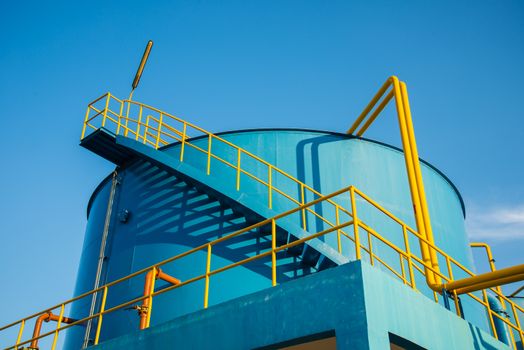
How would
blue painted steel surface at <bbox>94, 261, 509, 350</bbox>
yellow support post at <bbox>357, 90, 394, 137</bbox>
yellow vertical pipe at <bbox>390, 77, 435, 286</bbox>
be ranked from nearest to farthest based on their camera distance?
blue painted steel surface at <bbox>94, 261, 509, 350</bbox> < yellow vertical pipe at <bbox>390, 77, 435, 286</bbox> < yellow support post at <bbox>357, 90, 394, 137</bbox>

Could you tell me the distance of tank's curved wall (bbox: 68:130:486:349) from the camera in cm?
1065

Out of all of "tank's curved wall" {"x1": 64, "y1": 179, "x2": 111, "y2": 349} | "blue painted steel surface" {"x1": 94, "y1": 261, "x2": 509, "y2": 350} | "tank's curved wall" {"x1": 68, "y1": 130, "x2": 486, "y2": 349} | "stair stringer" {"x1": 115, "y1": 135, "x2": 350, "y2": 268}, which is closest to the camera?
"blue painted steel surface" {"x1": 94, "y1": 261, "x2": 509, "y2": 350}

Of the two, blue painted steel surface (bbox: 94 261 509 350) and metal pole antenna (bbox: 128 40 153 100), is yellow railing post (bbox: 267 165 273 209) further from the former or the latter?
metal pole antenna (bbox: 128 40 153 100)

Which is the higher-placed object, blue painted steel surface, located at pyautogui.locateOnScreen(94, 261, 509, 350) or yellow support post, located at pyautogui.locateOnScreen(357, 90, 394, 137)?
yellow support post, located at pyautogui.locateOnScreen(357, 90, 394, 137)

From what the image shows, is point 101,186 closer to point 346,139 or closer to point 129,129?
point 129,129

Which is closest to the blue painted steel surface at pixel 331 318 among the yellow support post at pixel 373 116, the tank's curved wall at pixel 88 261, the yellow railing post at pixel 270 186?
the yellow railing post at pixel 270 186

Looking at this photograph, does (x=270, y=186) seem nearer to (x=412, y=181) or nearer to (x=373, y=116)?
(x=412, y=181)

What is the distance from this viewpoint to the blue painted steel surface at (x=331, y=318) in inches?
231

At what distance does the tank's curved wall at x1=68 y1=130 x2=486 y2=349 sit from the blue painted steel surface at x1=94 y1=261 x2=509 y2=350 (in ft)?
10.1

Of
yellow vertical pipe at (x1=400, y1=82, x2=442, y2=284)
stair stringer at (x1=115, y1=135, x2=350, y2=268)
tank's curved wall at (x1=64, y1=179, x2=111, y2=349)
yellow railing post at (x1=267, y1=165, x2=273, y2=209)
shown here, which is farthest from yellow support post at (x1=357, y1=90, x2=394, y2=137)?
tank's curved wall at (x1=64, y1=179, x2=111, y2=349)

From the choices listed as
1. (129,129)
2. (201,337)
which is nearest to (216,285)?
(201,337)

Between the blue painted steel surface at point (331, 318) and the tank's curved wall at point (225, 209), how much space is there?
309 cm

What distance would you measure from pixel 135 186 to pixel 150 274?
3.80 metres

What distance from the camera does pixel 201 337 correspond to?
714cm
